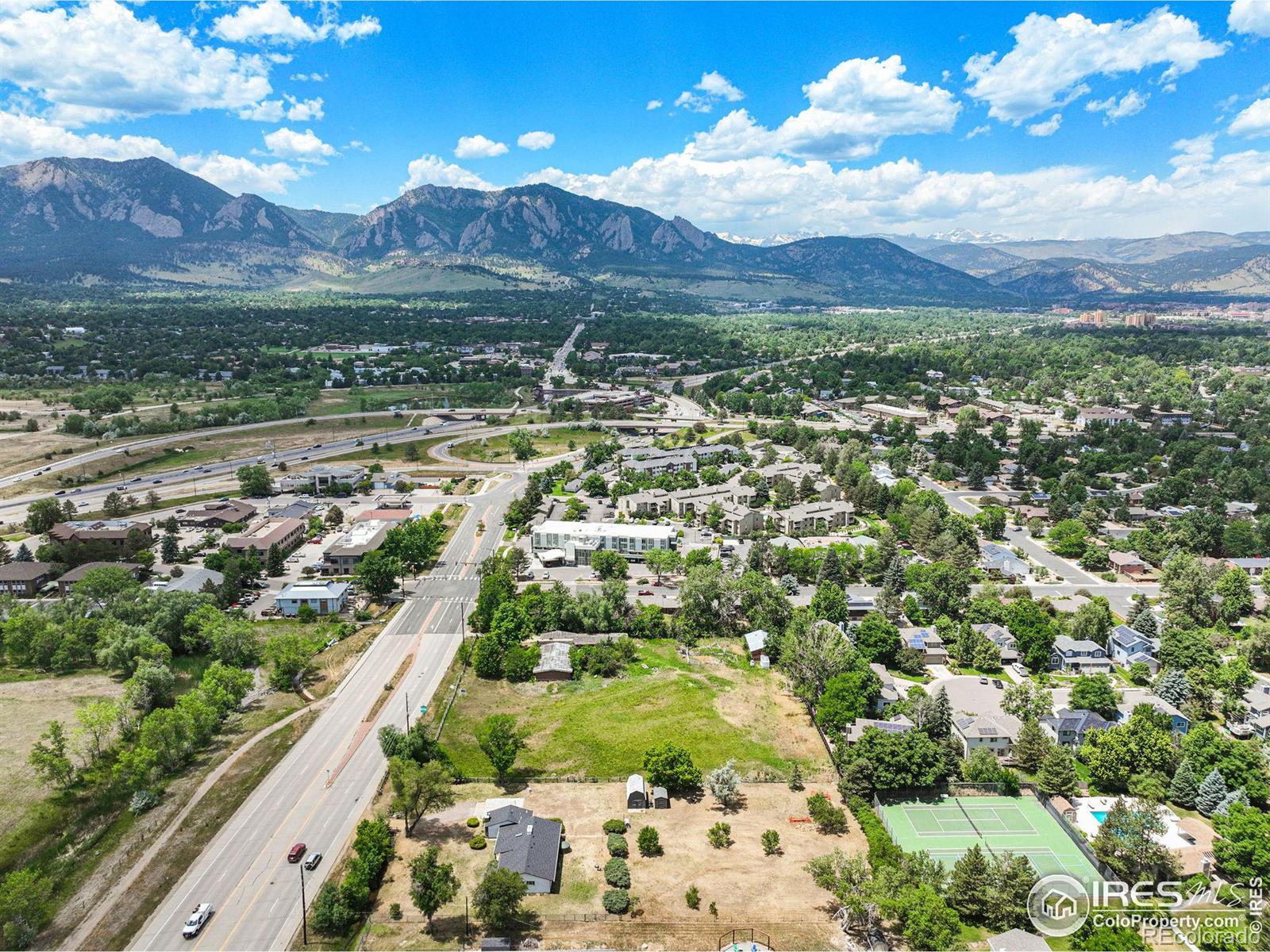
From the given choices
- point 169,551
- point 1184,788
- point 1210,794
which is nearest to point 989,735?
point 1184,788

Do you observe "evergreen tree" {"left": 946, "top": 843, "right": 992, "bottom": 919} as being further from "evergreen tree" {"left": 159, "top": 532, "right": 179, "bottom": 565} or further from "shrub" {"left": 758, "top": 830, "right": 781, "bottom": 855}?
"evergreen tree" {"left": 159, "top": 532, "right": 179, "bottom": 565}

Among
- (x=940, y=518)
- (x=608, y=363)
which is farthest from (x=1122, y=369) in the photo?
(x=940, y=518)

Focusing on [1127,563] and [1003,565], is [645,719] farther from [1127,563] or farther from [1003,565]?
[1127,563]

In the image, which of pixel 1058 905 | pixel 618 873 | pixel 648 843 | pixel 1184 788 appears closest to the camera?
pixel 1058 905

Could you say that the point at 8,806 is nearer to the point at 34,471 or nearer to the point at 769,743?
the point at 769,743

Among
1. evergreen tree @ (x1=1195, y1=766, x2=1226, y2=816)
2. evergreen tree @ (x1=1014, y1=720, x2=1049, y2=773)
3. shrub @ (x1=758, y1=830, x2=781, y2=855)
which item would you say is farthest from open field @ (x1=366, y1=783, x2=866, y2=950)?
evergreen tree @ (x1=1195, y1=766, x2=1226, y2=816)
